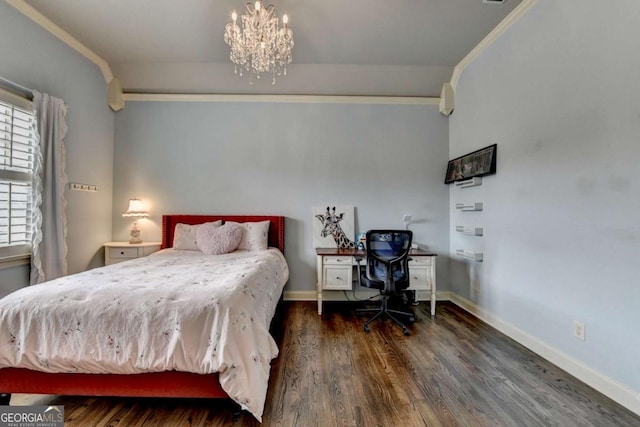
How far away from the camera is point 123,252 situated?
335cm

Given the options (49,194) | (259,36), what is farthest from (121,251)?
(259,36)

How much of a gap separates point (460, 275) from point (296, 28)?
338cm

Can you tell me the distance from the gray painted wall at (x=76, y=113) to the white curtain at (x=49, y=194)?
0.15 meters

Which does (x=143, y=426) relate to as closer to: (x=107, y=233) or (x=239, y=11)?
(x=107, y=233)

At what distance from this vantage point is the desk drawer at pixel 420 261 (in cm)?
322

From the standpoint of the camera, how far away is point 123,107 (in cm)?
365

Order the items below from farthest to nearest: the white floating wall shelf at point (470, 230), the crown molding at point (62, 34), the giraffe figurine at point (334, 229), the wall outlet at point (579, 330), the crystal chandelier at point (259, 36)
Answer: the giraffe figurine at point (334, 229) < the white floating wall shelf at point (470, 230) < the crown molding at point (62, 34) < the crystal chandelier at point (259, 36) < the wall outlet at point (579, 330)

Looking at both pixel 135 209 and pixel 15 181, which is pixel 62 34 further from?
pixel 135 209

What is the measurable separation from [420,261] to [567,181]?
1580mm

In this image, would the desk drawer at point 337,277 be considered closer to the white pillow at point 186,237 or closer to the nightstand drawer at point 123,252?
the white pillow at point 186,237

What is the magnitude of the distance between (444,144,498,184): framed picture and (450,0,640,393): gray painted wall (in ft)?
0.30

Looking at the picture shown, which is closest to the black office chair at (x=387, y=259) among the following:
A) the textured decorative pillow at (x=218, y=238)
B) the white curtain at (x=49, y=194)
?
the textured decorative pillow at (x=218, y=238)

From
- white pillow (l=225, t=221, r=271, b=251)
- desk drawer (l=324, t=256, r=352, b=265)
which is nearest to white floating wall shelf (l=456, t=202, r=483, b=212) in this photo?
desk drawer (l=324, t=256, r=352, b=265)

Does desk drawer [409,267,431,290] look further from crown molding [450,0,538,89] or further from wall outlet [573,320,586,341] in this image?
crown molding [450,0,538,89]
